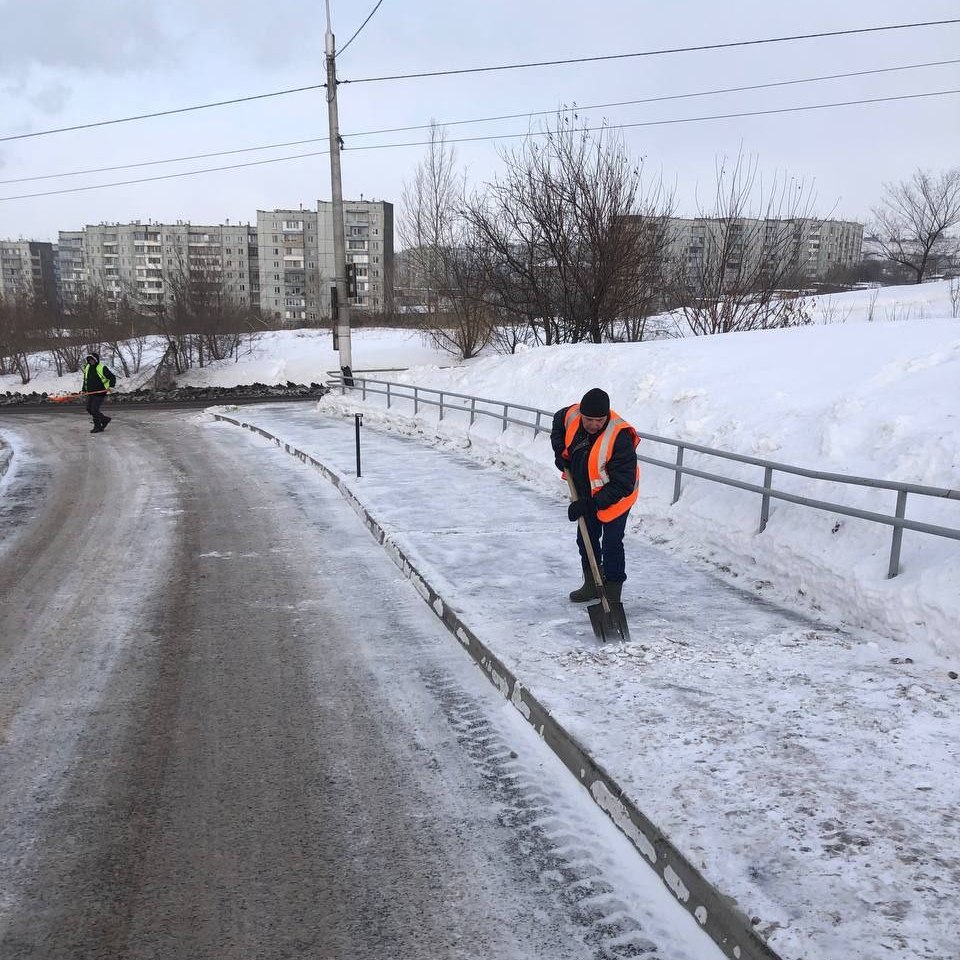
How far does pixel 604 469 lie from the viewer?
5.48 m

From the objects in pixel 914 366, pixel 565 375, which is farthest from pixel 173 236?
pixel 914 366

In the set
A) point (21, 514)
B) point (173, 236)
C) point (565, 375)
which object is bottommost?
point (21, 514)

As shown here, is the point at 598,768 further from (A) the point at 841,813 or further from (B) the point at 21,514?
(B) the point at 21,514

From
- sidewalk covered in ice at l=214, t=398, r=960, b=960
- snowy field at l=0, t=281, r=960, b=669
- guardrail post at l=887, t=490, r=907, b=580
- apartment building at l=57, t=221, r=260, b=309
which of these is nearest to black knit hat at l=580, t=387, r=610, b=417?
sidewalk covered in ice at l=214, t=398, r=960, b=960

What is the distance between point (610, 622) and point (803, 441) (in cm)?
370

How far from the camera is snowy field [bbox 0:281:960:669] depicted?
5.70 meters

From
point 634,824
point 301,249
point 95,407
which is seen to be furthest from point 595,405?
point 301,249

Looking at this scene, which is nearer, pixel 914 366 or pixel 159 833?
pixel 159 833

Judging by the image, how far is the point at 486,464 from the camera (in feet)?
42.4

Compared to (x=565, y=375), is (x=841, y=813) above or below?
below

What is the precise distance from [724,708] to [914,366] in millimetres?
5726

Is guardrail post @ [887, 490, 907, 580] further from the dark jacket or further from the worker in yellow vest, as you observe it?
the worker in yellow vest

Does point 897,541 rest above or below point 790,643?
above

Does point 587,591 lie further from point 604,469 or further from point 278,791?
point 278,791
